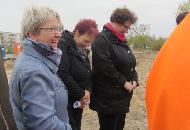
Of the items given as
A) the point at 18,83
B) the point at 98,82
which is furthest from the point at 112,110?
the point at 18,83

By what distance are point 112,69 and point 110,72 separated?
0.14 ft

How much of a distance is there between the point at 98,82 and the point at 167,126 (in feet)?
6.38


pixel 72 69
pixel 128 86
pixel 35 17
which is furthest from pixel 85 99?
pixel 35 17

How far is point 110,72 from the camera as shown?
10.00ft

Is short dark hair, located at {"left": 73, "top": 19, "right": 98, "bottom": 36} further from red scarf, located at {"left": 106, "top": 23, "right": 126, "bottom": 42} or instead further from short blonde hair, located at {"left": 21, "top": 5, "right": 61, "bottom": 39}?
short blonde hair, located at {"left": 21, "top": 5, "right": 61, "bottom": 39}

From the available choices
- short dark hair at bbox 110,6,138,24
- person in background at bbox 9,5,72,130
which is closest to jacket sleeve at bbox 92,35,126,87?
short dark hair at bbox 110,6,138,24

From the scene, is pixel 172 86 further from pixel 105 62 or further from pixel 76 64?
pixel 105 62

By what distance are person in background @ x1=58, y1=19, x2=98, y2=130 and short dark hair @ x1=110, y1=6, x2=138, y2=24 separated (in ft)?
1.24

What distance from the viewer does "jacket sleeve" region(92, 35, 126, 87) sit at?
3039 mm

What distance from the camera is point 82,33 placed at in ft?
9.21

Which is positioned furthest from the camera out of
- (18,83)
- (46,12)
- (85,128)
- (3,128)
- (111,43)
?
(85,128)

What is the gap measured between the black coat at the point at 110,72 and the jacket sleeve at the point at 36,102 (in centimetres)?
162

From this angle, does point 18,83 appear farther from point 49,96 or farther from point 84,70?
point 84,70

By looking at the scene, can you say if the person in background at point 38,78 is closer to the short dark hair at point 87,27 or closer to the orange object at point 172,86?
the orange object at point 172,86
